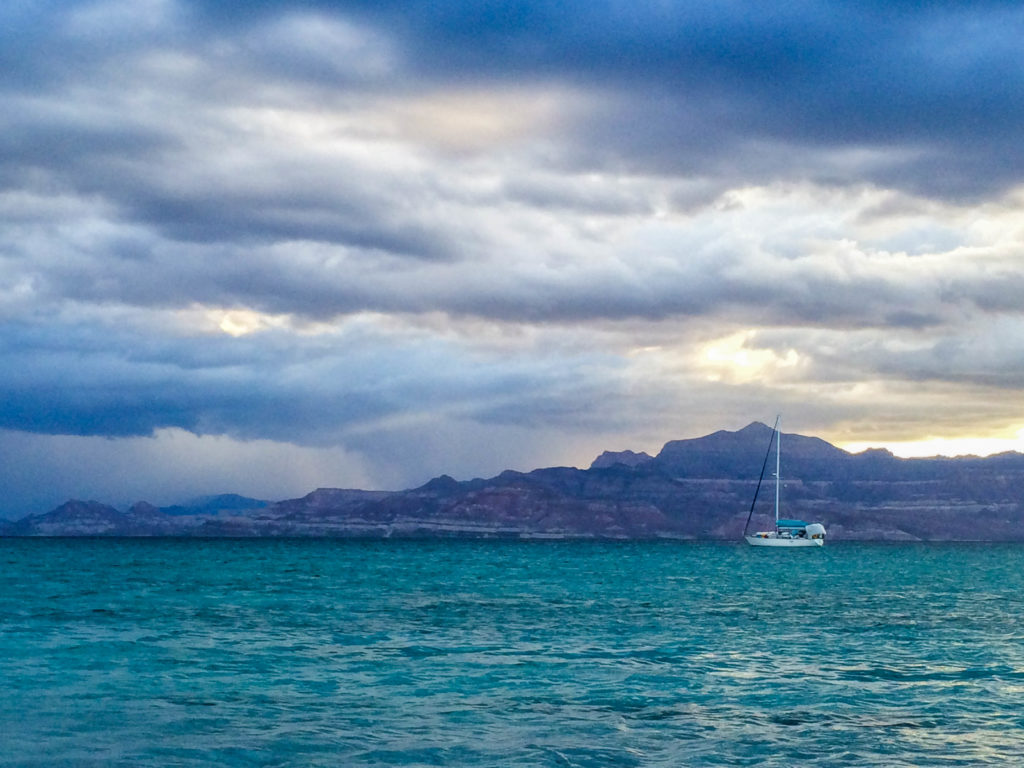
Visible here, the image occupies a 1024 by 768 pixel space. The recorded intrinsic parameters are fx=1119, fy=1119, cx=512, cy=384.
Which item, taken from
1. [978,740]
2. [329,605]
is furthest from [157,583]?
[978,740]

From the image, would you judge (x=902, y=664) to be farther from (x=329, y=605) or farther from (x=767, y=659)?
(x=329, y=605)

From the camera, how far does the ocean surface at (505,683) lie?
24875 mm

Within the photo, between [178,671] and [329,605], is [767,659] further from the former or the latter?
[329,605]

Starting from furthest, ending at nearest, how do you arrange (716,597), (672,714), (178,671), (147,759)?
(716,597)
(178,671)
(672,714)
(147,759)

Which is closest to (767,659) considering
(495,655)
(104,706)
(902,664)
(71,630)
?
(902,664)

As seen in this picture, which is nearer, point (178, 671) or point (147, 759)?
point (147, 759)

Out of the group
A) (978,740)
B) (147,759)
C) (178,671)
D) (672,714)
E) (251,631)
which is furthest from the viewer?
(251,631)

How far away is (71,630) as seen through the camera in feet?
167

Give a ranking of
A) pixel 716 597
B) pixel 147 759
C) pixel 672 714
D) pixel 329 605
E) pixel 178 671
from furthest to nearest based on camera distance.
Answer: pixel 716 597 → pixel 329 605 → pixel 178 671 → pixel 672 714 → pixel 147 759

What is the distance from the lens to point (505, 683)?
34.2m

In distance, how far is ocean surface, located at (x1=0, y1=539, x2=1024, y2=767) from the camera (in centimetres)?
2488

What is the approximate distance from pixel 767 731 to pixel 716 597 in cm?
5263

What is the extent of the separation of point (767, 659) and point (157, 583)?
64887mm

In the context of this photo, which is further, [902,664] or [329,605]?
[329,605]
